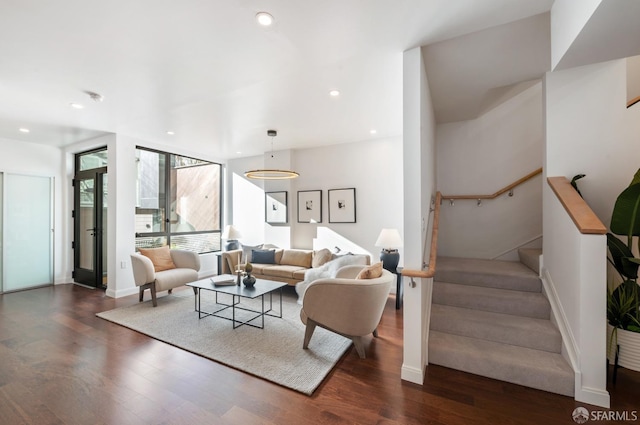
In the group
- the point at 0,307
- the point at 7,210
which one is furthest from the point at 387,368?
the point at 7,210

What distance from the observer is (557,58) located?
2.01m

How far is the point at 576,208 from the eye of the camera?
196 centimetres

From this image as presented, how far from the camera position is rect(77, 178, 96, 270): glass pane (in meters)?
5.14

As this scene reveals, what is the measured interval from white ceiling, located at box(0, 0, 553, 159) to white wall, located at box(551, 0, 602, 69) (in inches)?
4.9

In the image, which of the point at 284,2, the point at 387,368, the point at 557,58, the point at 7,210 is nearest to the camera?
the point at 284,2

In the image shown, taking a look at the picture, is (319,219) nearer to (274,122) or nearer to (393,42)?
(274,122)

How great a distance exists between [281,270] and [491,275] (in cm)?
303

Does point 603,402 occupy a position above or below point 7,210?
below

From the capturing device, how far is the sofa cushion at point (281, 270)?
444cm

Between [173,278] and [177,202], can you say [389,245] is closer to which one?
[173,278]

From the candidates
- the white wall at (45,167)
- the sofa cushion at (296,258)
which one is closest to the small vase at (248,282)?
the sofa cushion at (296,258)

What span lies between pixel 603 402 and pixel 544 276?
3.49 feet

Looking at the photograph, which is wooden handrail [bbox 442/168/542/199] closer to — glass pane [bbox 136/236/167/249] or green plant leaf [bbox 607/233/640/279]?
green plant leaf [bbox 607/233/640/279]

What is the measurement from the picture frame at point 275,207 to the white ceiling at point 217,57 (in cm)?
189
